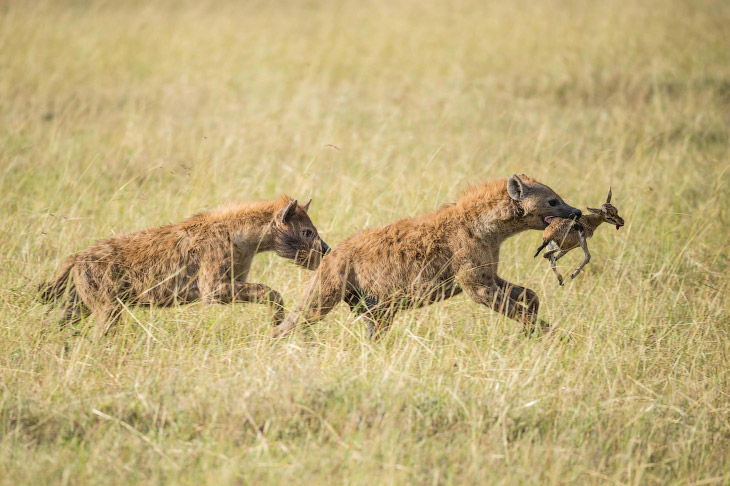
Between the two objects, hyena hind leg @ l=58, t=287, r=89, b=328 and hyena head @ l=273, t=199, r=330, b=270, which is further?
hyena head @ l=273, t=199, r=330, b=270

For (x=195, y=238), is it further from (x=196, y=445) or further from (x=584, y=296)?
(x=584, y=296)

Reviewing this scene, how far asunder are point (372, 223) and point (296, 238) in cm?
157

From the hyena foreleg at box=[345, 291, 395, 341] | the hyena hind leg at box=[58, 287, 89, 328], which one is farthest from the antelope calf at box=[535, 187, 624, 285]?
the hyena hind leg at box=[58, 287, 89, 328]

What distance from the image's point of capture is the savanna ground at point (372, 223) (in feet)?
13.0

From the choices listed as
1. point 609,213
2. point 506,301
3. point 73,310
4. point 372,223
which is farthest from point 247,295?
point 609,213

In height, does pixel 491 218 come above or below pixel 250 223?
above

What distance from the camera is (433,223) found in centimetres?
535

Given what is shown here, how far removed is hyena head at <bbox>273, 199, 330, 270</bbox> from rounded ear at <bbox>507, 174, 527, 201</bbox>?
132cm

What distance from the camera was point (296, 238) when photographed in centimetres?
560

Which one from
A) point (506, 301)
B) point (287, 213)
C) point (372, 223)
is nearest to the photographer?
point (506, 301)

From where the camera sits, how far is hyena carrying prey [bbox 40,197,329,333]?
521 centimetres

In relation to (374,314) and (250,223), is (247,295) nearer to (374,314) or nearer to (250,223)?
(250,223)

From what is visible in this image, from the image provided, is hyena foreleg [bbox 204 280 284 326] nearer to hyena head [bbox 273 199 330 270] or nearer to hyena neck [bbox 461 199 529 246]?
hyena head [bbox 273 199 330 270]

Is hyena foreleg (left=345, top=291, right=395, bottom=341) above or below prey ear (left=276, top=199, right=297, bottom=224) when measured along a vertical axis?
below
